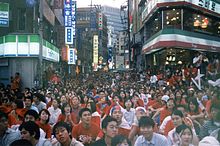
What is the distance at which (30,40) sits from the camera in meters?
24.5

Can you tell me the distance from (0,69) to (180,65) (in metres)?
13.9

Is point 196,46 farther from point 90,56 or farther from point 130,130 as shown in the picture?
point 90,56

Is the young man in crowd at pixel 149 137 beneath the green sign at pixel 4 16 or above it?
beneath

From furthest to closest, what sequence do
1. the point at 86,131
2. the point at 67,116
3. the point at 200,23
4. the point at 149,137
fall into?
1. the point at 200,23
2. the point at 67,116
3. the point at 86,131
4. the point at 149,137

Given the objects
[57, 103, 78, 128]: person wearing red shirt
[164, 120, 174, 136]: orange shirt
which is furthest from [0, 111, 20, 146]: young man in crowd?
[164, 120, 174, 136]: orange shirt

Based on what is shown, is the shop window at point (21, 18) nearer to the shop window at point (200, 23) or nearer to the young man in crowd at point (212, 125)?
the shop window at point (200, 23)

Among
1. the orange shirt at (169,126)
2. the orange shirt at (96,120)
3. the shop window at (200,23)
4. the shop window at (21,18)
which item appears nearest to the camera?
the orange shirt at (169,126)

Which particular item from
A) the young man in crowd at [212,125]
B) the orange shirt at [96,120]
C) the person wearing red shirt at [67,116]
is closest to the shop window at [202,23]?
the person wearing red shirt at [67,116]

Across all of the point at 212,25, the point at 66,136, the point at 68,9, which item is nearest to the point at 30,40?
the point at 68,9

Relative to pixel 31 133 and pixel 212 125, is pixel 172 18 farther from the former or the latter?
pixel 31 133

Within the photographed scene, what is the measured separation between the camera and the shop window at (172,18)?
28769mm

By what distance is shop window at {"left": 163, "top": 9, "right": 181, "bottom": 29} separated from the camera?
28.8 metres

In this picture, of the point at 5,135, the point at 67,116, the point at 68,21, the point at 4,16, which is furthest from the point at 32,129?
the point at 68,21

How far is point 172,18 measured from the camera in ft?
95.5
